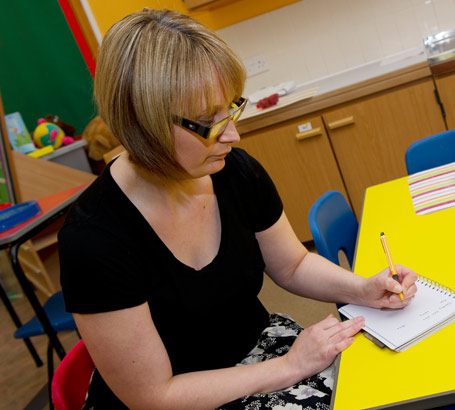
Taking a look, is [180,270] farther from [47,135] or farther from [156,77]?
[47,135]

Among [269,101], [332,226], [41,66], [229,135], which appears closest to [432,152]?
[332,226]

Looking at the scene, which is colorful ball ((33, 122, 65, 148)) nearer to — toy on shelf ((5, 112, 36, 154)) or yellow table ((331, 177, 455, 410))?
toy on shelf ((5, 112, 36, 154))

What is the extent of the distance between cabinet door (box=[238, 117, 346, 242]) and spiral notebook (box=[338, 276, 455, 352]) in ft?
6.30

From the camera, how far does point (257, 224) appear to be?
4.16ft

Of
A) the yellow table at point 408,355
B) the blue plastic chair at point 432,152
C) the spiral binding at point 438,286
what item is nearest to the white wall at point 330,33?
the blue plastic chair at point 432,152

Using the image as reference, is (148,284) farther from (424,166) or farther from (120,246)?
(424,166)

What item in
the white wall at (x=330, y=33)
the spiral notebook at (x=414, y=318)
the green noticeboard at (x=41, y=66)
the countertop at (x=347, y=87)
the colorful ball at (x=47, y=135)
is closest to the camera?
the spiral notebook at (x=414, y=318)

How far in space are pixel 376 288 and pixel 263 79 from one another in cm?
263

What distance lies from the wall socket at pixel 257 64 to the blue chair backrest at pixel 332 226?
2.00m

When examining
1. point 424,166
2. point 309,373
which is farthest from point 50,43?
point 309,373

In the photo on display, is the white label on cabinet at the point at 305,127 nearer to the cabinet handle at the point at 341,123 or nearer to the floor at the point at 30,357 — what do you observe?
the cabinet handle at the point at 341,123

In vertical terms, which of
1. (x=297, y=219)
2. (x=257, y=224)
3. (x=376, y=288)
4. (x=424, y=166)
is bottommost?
(x=297, y=219)

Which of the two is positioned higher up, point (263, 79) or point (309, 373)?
point (263, 79)

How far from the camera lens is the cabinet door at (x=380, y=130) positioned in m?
2.65
